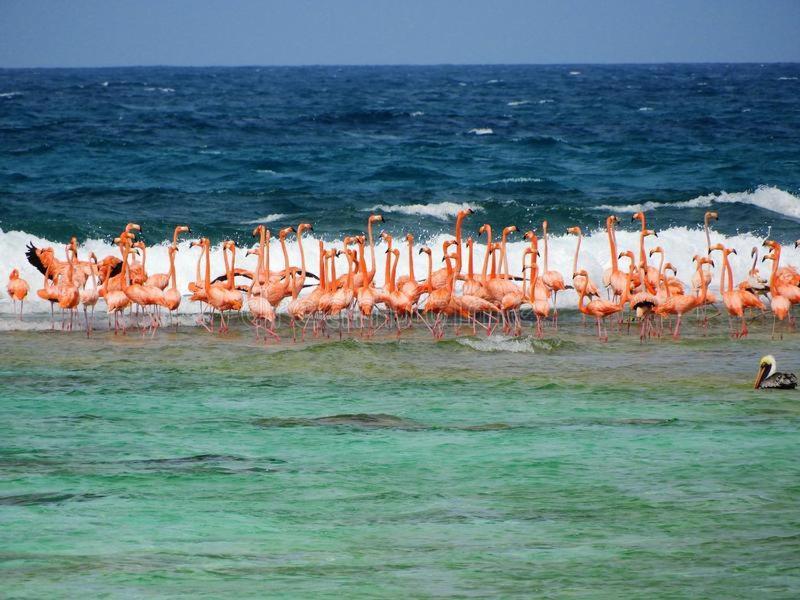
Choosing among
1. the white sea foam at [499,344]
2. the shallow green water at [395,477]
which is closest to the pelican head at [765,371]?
the shallow green water at [395,477]

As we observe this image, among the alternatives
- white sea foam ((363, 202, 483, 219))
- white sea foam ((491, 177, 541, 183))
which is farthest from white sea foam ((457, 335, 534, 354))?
white sea foam ((491, 177, 541, 183))

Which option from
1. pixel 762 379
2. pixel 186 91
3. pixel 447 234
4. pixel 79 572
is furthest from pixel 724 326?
pixel 186 91

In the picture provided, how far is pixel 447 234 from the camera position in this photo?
2131 centimetres

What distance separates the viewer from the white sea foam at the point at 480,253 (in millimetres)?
17844

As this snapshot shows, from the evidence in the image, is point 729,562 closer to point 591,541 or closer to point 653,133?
point 591,541

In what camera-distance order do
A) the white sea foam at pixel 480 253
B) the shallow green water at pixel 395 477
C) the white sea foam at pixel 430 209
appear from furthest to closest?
the white sea foam at pixel 430 209
the white sea foam at pixel 480 253
the shallow green water at pixel 395 477

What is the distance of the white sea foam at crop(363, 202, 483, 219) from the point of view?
23266 mm

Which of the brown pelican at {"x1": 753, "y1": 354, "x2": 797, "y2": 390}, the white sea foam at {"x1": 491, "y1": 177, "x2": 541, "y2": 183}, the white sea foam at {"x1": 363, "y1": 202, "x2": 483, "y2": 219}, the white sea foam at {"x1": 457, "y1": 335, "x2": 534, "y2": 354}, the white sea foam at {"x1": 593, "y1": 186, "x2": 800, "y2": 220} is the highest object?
the white sea foam at {"x1": 491, "y1": 177, "x2": 541, "y2": 183}

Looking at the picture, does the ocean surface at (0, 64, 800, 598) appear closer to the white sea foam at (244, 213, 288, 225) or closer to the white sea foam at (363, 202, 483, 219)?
the white sea foam at (244, 213, 288, 225)

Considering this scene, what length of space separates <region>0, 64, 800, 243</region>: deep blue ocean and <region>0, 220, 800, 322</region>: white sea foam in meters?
1.05

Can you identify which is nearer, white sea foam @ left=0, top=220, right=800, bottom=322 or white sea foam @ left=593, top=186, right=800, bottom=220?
white sea foam @ left=0, top=220, right=800, bottom=322

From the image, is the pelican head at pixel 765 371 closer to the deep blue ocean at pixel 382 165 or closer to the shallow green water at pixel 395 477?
the shallow green water at pixel 395 477

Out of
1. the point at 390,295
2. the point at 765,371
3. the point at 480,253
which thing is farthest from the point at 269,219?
the point at 765,371

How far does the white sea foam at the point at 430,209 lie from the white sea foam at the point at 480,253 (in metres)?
2.31
